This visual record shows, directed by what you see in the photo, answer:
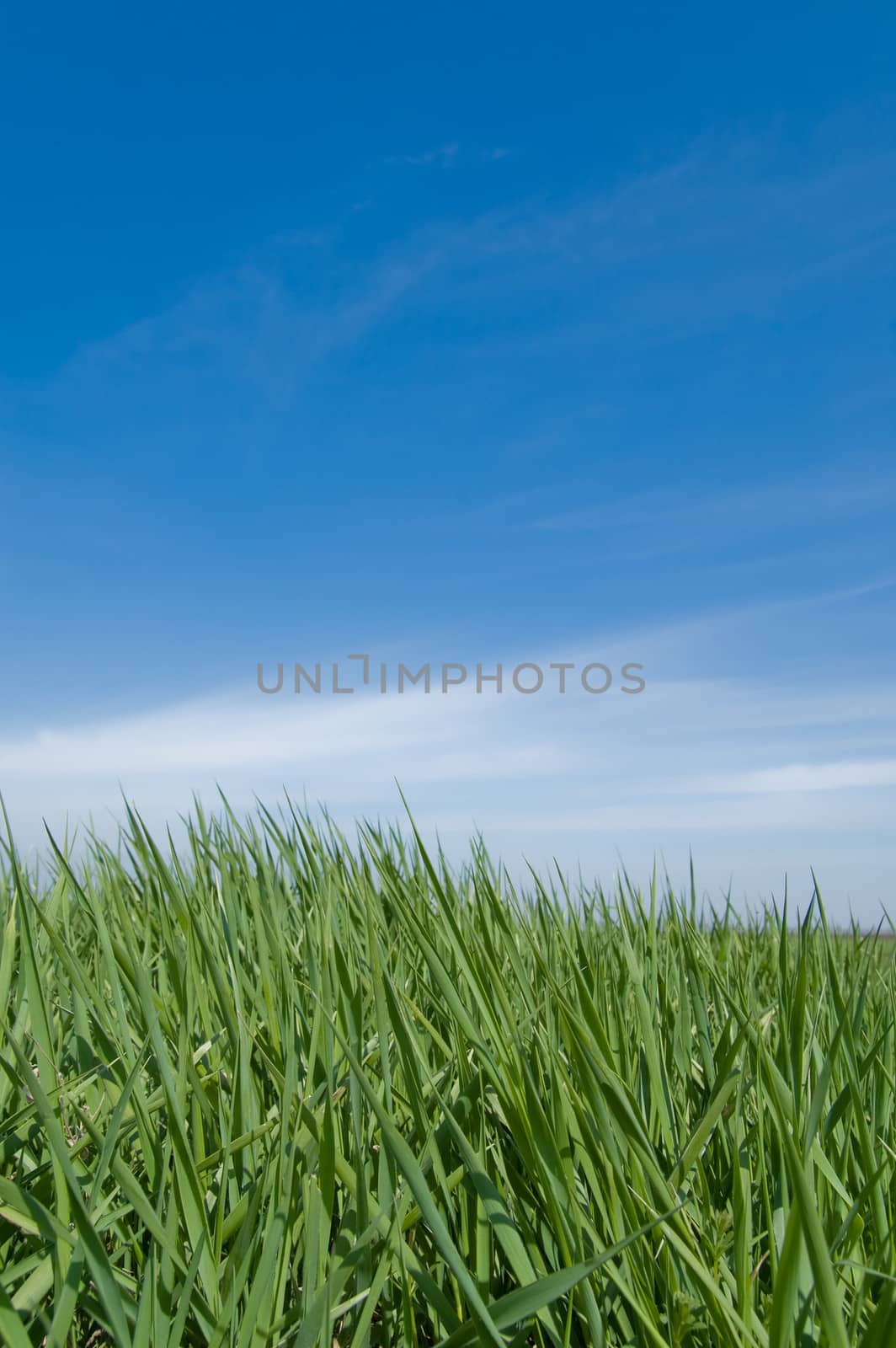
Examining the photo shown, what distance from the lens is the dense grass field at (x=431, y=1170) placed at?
84 centimetres

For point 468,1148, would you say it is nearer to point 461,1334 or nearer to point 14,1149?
point 461,1334

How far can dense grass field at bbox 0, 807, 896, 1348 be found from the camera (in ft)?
2.77

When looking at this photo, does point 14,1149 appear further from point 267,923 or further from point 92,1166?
point 267,923

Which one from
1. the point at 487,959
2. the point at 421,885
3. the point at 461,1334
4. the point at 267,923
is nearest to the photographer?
the point at 461,1334

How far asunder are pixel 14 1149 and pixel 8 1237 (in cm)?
14

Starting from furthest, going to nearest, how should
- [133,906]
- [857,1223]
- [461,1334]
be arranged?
[133,906]
[857,1223]
[461,1334]

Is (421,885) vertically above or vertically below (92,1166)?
above

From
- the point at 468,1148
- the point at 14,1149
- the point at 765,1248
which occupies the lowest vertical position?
the point at 765,1248

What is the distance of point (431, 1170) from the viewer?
1.08 meters

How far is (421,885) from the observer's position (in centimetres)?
186

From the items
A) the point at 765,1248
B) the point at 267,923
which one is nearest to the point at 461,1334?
the point at 765,1248

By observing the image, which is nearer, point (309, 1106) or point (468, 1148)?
point (468, 1148)

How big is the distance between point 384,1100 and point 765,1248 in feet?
1.54

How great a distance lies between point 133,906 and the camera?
2344 mm
